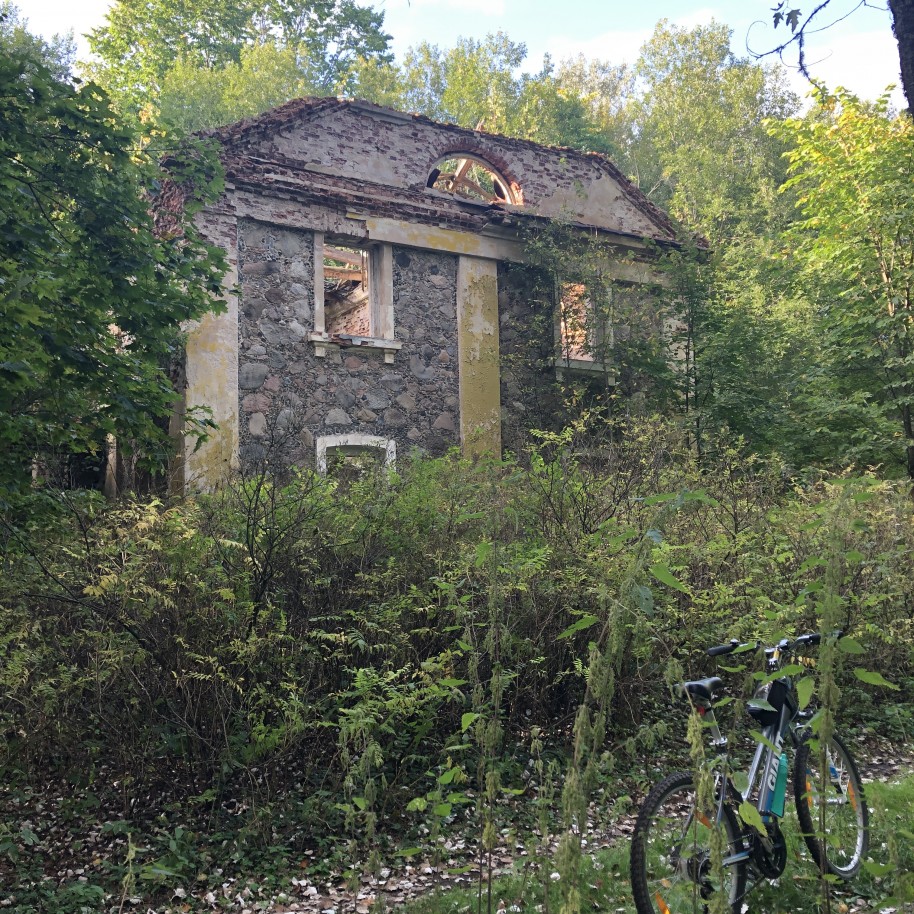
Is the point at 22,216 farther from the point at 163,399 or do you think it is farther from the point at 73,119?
the point at 163,399

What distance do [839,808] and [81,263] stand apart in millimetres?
6294

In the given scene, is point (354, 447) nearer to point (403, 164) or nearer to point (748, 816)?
point (403, 164)

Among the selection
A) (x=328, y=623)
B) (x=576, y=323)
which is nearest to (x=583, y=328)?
(x=576, y=323)

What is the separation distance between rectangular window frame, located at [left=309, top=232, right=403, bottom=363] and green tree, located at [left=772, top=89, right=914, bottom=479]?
8348mm

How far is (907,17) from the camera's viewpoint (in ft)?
15.2

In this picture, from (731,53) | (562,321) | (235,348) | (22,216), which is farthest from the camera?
(731,53)

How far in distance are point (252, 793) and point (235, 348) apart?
8130 mm

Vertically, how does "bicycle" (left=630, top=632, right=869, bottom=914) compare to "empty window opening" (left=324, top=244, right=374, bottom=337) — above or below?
below

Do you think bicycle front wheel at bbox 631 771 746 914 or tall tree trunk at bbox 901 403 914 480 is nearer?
bicycle front wheel at bbox 631 771 746 914

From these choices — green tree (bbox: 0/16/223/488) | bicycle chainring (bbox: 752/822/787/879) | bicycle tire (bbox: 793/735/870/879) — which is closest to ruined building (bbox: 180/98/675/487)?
green tree (bbox: 0/16/223/488)

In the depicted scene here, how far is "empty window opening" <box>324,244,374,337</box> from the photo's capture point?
14445 millimetres

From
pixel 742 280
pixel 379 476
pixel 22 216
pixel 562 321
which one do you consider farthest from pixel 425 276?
pixel 742 280

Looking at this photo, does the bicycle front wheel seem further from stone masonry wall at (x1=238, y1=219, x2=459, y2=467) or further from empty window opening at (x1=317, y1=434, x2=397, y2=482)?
stone masonry wall at (x1=238, y1=219, x2=459, y2=467)

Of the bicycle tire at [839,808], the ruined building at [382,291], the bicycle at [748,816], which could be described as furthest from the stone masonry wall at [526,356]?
the bicycle at [748,816]
